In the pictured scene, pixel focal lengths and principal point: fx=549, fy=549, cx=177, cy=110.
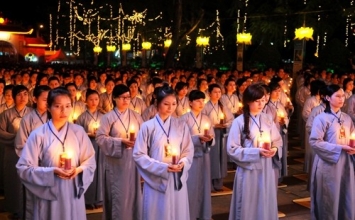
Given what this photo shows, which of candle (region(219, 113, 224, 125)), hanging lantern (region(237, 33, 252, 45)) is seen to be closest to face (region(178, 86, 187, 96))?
candle (region(219, 113, 224, 125))

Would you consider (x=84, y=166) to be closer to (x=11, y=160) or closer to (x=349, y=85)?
(x=11, y=160)

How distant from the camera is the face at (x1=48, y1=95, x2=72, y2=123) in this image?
5418 mm

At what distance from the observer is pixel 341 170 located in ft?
22.7

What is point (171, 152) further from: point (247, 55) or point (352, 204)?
point (247, 55)

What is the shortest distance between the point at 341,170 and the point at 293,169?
15.2ft

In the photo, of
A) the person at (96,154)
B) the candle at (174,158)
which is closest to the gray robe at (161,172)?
Answer: the candle at (174,158)

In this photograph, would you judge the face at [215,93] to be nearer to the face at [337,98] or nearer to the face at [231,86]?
the face at [231,86]

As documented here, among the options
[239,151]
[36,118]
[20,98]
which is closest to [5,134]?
[20,98]

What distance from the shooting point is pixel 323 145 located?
22.2ft

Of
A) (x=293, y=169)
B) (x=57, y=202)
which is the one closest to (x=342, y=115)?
(x=57, y=202)

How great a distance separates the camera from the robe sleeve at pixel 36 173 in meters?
5.23

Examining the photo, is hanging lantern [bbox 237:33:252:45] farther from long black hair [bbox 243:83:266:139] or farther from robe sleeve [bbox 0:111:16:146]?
long black hair [bbox 243:83:266:139]

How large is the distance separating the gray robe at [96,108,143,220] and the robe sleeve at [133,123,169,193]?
42.0 inches

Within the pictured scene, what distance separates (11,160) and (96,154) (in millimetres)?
1257
